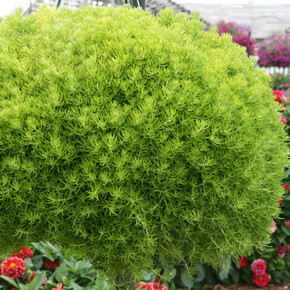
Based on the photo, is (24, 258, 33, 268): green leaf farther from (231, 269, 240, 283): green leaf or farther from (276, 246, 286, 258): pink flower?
(276, 246, 286, 258): pink flower

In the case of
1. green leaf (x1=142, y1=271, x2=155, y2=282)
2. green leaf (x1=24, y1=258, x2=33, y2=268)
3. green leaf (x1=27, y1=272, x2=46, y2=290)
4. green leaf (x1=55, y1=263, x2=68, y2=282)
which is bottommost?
green leaf (x1=142, y1=271, x2=155, y2=282)

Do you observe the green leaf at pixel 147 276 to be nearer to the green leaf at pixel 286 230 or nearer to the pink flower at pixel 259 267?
the pink flower at pixel 259 267

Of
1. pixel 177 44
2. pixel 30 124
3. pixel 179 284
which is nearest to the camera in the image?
pixel 30 124

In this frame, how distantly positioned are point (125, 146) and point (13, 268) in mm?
1584

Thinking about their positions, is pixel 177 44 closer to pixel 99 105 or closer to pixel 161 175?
pixel 99 105

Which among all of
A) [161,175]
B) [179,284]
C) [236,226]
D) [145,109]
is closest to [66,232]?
[161,175]

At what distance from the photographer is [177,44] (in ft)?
5.57

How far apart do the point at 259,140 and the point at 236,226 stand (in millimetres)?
413

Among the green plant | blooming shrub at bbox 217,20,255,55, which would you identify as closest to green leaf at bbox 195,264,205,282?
the green plant

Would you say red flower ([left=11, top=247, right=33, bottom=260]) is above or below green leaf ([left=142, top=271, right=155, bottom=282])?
above

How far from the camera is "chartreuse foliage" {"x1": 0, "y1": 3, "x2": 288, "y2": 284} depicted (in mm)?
1477

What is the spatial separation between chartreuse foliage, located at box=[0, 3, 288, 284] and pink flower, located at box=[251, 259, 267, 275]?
100 inches

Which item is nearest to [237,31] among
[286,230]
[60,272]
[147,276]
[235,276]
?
[286,230]

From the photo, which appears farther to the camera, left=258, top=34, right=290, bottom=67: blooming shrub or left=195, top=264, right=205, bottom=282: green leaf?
left=258, top=34, right=290, bottom=67: blooming shrub
